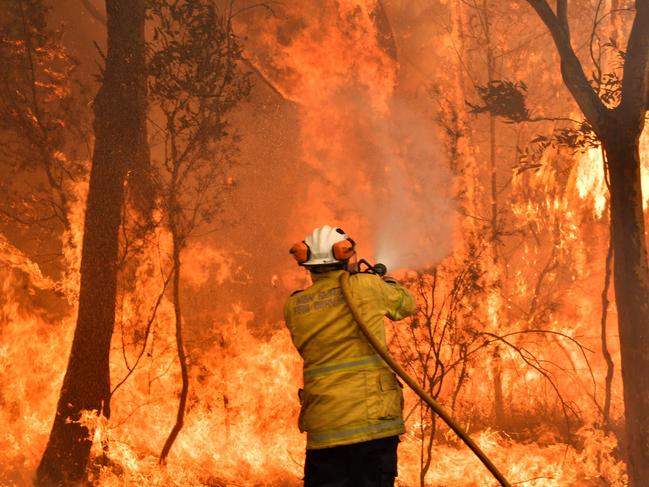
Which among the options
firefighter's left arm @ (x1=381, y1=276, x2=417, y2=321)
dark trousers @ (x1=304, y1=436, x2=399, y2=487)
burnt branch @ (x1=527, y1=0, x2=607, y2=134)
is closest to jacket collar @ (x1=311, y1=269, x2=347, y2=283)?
firefighter's left arm @ (x1=381, y1=276, x2=417, y2=321)

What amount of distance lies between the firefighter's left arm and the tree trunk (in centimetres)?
235

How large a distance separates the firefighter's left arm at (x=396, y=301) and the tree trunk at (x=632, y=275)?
2.35m

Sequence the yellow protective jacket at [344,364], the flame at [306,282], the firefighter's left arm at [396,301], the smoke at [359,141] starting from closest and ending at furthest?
1. the yellow protective jacket at [344,364]
2. the firefighter's left arm at [396,301]
3. the flame at [306,282]
4. the smoke at [359,141]

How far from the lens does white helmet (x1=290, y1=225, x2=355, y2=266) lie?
10.1ft

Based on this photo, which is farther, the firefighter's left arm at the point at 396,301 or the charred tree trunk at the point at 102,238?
the charred tree trunk at the point at 102,238

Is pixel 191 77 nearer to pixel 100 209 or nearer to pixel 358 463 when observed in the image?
pixel 100 209

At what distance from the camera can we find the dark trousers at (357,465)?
2.95 m

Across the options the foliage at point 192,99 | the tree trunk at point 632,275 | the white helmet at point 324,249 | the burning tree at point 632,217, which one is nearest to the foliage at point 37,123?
the foliage at point 192,99

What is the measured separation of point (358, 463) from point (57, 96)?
389cm

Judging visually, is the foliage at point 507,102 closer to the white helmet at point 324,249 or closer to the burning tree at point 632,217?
the burning tree at point 632,217

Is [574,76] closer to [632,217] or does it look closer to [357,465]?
[632,217]

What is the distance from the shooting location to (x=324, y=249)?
313 cm

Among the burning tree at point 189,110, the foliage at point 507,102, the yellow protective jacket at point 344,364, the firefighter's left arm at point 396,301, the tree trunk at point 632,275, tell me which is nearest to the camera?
the yellow protective jacket at point 344,364

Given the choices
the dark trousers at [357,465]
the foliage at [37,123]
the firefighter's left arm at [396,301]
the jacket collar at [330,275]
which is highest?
the foliage at [37,123]
